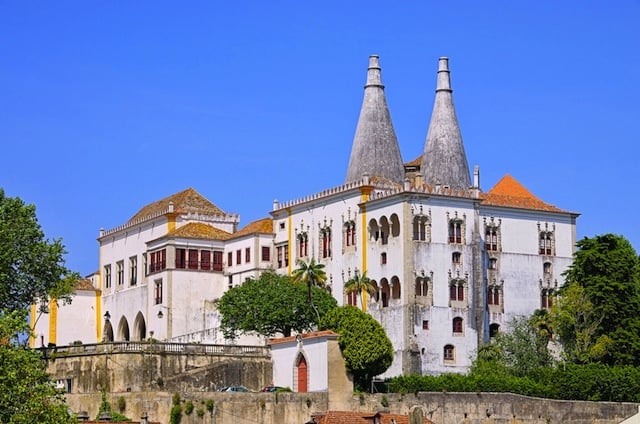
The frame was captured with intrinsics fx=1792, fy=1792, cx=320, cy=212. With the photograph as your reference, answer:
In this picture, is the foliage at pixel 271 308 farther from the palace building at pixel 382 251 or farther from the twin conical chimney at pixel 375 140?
the twin conical chimney at pixel 375 140

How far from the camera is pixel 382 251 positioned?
104688 millimetres

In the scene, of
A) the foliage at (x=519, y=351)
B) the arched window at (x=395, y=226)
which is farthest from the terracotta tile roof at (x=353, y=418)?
the arched window at (x=395, y=226)

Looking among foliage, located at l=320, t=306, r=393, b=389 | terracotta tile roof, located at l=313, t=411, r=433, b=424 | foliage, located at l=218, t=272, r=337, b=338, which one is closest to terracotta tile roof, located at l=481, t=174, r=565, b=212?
foliage, located at l=218, t=272, r=337, b=338

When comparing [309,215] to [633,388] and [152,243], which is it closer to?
[152,243]

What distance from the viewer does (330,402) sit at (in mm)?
88062

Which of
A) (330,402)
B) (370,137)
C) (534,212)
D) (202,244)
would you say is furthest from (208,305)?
(330,402)

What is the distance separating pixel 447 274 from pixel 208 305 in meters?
19.6

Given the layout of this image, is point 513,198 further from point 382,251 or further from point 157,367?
point 157,367

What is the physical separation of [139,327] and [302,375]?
3009 cm

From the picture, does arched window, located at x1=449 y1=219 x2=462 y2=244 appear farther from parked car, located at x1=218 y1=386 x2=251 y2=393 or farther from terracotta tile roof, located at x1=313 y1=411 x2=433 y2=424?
terracotta tile roof, located at x1=313 y1=411 x2=433 y2=424

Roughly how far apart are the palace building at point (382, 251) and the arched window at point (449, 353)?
7 cm

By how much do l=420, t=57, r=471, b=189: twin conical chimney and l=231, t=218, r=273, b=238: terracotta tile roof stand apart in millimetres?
10618

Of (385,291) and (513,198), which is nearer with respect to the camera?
(385,291)

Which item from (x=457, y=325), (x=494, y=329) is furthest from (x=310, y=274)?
(x=494, y=329)
